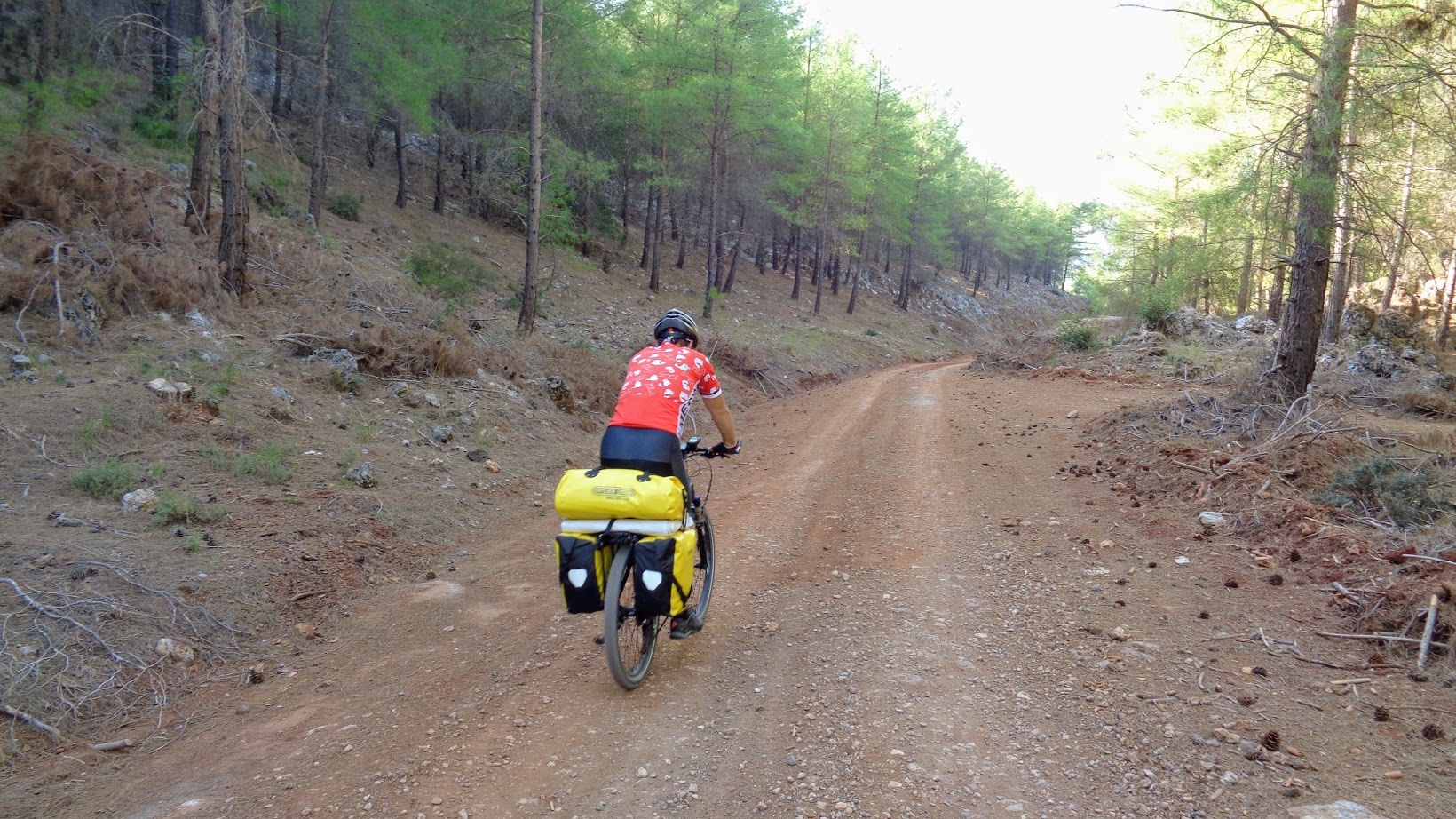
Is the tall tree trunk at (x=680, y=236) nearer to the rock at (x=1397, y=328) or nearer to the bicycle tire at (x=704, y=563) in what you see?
the rock at (x=1397, y=328)

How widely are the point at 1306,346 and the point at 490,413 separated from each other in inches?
399

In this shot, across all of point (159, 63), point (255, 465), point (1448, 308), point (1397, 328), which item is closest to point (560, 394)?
point (255, 465)

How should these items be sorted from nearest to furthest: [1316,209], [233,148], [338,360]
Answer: [1316,209], [338,360], [233,148]

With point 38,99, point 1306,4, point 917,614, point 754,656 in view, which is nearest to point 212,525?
point 754,656

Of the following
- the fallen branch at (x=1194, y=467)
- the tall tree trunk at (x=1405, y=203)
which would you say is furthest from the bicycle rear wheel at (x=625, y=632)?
the tall tree trunk at (x=1405, y=203)

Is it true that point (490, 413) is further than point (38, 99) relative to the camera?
No

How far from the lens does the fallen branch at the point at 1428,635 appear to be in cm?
397

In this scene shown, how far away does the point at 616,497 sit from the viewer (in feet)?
12.4

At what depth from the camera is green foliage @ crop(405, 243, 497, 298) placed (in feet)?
49.0

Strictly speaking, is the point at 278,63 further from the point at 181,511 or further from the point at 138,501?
the point at 181,511

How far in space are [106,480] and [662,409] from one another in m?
4.59

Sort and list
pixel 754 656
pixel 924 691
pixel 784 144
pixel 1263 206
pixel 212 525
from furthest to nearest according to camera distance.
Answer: pixel 784 144 → pixel 1263 206 → pixel 212 525 → pixel 754 656 → pixel 924 691

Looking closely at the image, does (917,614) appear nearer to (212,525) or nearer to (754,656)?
(754,656)

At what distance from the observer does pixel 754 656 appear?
14.7ft
